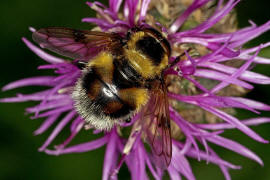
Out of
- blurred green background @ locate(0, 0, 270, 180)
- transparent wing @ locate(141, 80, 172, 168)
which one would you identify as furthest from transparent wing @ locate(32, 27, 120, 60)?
blurred green background @ locate(0, 0, 270, 180)

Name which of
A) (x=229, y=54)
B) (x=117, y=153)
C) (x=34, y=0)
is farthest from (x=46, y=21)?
(x=229, y=54)

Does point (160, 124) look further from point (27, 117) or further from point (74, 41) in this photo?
point (27, 117)

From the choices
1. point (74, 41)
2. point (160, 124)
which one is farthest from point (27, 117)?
point (160, 124)

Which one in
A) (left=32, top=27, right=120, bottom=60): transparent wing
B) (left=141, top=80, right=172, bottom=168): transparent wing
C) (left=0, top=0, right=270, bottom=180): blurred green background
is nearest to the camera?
(left=141, top=80, right=172, bottom=168): transparent wing

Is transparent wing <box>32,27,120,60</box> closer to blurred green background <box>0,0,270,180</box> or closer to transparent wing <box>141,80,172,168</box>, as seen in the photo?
transparent wing <box>141,80,172,168</box>

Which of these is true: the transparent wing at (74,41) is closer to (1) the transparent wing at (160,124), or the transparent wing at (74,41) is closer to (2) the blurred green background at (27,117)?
(1) the transparent wing at (160,124)

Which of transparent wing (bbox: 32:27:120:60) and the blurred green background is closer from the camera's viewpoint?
A: transparent wing (bbox: 32:27:120:60)

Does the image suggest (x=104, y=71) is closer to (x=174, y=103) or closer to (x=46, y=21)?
(x=174, y=103)
